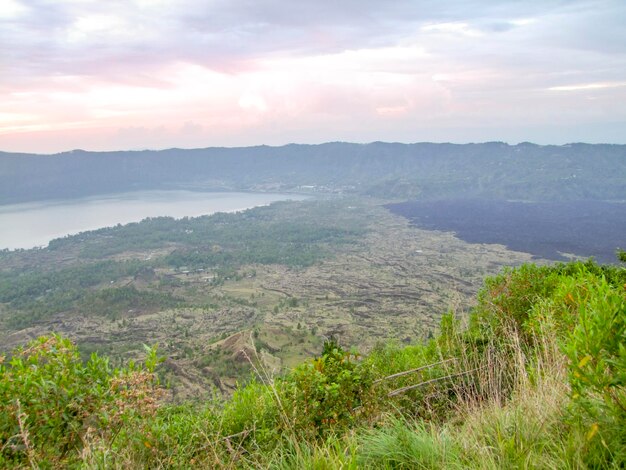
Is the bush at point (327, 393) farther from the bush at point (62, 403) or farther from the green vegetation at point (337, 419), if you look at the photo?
the bush at point (62, 403)

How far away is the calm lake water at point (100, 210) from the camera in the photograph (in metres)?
98.4

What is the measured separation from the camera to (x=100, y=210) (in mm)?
134375

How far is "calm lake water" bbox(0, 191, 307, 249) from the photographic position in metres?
98.4

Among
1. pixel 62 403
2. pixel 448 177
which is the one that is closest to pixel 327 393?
pixel 62 403

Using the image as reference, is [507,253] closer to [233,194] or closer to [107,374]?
[107,374]

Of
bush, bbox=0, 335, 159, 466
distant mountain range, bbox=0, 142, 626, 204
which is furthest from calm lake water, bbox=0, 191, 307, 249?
bush, bbox=0, 335, 159, 466

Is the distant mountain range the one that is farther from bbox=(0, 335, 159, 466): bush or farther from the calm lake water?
bbox=(0, 335, 159, 466): bush

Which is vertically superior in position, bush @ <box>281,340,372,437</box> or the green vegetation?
the green vegetation

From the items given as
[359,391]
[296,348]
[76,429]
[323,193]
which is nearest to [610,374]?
[359,391]

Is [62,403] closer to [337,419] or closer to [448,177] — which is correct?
[337,419]

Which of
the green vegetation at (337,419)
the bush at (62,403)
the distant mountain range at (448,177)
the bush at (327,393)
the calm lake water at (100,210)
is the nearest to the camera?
the green vegetation at (337,419)

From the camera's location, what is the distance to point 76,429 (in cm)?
283

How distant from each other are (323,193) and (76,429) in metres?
153

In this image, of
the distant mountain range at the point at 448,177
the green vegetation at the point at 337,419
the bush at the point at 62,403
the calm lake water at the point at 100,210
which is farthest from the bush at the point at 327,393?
the distant mountain range at the point at 448,177
